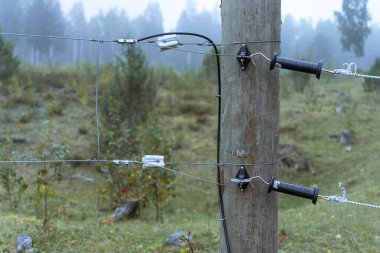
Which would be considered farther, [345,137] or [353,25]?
[353,25]

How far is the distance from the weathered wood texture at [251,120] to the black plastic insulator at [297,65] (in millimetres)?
52

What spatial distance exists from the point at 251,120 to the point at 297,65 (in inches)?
12.4

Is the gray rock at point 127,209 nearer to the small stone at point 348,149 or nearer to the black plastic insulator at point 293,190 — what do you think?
the black plastic insulator at point 293,190

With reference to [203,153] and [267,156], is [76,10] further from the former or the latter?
[267,156]

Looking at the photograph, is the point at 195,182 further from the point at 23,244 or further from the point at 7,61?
the point at 7,61

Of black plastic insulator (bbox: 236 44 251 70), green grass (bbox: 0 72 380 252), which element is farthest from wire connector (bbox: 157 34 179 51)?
green grass (bbox: 0 72 380 252)

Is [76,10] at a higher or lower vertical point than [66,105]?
higher

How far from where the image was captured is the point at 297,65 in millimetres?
2014

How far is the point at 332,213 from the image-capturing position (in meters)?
5.38

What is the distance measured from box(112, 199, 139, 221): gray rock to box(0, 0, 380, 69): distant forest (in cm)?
212

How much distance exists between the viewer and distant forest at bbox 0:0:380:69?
12820mm

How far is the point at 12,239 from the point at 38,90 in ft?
36.9

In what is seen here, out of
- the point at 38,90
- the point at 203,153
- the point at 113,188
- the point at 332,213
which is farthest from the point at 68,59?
the point at 332,213

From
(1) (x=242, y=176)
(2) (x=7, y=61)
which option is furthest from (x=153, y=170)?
(2) (x=7, y=61)
